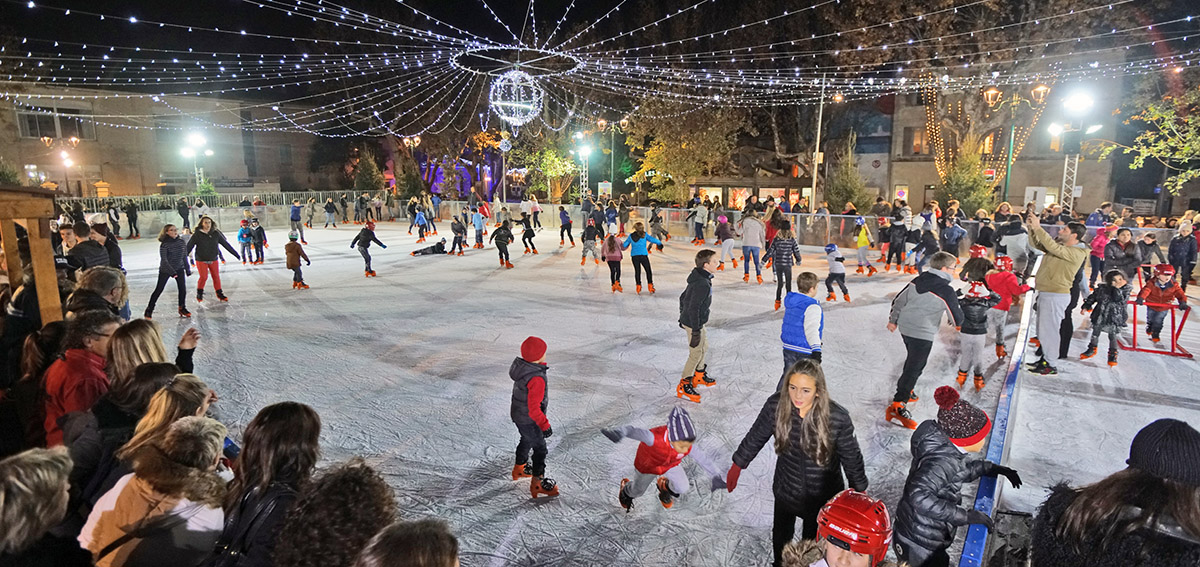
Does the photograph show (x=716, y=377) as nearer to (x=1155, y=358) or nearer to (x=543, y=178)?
(x=1155, y=358)

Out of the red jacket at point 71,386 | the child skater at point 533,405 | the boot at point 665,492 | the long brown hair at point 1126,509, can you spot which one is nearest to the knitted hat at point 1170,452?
the long brown hair at point 1126,509

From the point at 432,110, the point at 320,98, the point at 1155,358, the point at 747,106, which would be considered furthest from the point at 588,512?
the point at 320,98

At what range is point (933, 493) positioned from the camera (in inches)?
105

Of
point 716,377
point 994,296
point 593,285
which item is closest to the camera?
point 994,296

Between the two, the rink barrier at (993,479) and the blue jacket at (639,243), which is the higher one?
the blue jacket at (639,243)

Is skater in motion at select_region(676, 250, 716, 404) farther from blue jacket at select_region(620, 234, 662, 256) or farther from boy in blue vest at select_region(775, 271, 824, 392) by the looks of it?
blue jacket at select_region(620, 234, 662, 256)

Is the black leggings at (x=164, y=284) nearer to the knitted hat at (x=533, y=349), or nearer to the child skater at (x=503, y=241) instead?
the child skater at (x=503, y=241)

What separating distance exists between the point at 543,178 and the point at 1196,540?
33.8 meters

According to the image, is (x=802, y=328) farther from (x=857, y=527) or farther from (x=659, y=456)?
(x=857, y=527)

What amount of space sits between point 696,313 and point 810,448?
121 inches

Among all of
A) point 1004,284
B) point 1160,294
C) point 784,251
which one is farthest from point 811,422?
point 1160,294

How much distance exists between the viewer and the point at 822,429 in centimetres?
292

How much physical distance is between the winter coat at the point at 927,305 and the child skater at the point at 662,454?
8.32 ft

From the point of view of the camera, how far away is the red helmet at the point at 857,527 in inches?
79.6
